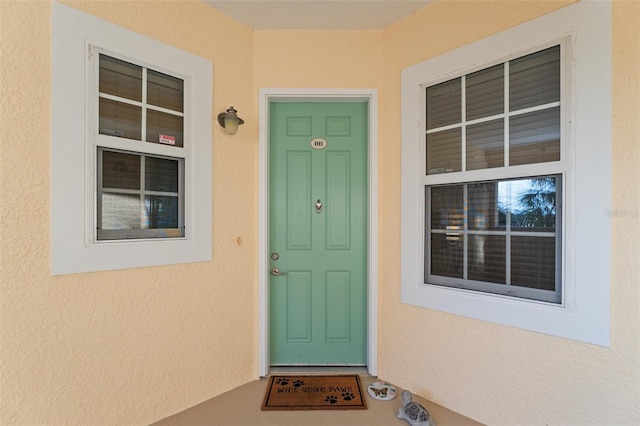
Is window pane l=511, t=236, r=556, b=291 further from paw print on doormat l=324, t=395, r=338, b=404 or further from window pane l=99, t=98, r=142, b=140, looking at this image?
window pane l=99, t=98, r=142, b=140

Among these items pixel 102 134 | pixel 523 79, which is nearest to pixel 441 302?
pixel 523 79

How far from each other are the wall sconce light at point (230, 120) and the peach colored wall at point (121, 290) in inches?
2.7

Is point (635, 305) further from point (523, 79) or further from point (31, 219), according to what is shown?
point (31, 219)

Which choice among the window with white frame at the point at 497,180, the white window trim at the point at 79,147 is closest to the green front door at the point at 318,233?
the window with white frame at the point at 497,180

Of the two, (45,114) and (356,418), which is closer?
(45,114)

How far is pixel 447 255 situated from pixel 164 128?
6.46ft

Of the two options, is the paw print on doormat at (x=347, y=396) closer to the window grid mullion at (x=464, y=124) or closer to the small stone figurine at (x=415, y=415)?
the small stone figurine at (x=415, y=415)

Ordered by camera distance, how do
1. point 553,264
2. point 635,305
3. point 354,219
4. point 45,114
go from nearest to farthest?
point 635,305
point 45,114
point 553,264
point 354,219

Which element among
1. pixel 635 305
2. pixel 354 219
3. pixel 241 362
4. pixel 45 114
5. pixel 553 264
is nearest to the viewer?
pixel 635 305

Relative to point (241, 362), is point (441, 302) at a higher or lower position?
higher

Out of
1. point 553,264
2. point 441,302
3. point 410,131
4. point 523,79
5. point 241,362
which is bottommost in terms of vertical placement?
point 241,362

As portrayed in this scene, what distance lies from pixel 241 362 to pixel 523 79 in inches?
100

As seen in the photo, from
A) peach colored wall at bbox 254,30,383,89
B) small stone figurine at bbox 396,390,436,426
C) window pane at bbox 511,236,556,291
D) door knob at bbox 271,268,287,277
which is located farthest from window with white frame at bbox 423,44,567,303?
door knob at bbox 271,268,287,277

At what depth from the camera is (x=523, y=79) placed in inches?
63.4
